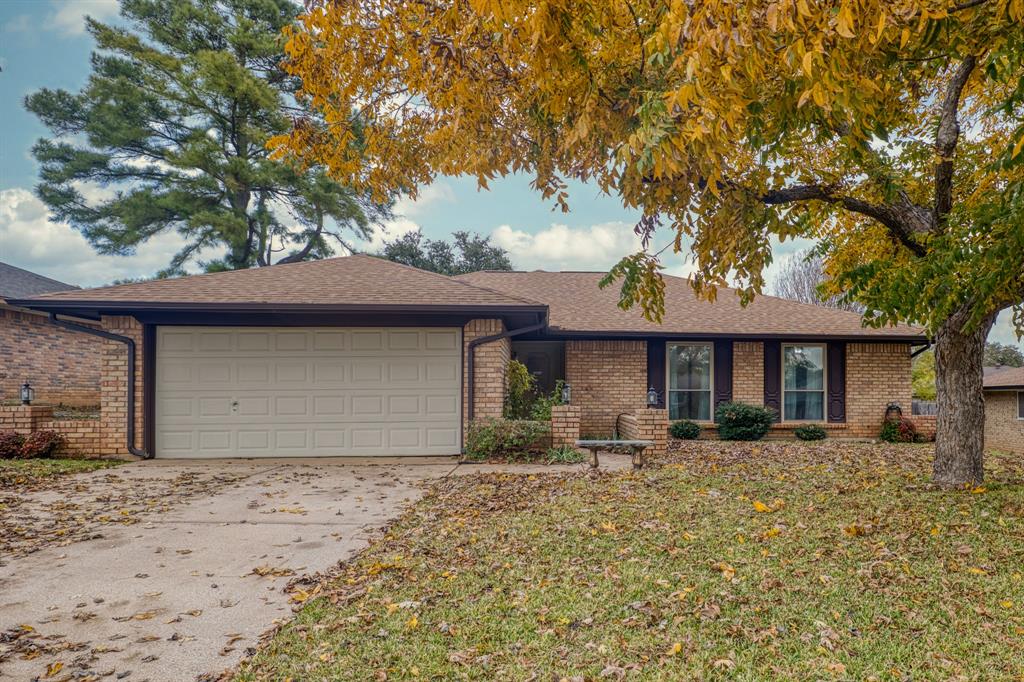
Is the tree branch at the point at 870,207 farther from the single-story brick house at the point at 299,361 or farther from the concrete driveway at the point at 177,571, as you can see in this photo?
the concrete driveway at the point at 177,571

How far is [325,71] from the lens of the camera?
576 cm

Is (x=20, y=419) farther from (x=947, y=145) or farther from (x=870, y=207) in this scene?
(x=947, y=145)

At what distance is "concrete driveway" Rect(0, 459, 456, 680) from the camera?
10.4 ft

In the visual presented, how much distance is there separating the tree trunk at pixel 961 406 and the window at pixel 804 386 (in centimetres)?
734

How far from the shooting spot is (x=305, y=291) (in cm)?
1022

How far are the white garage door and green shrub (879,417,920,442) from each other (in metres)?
10.1

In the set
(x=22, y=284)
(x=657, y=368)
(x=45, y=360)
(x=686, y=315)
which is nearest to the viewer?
(x=657, y=368)

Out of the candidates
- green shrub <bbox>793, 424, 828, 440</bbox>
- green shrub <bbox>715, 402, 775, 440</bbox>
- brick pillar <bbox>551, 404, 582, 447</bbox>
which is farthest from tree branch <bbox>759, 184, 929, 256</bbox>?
green shrub <bbox>793, 424, 828, 440</bbox>

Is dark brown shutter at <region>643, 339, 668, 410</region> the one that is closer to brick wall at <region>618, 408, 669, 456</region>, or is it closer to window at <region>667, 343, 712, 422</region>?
window at <region>667, 343, 712, 422</region>

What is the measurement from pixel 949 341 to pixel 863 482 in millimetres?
1910

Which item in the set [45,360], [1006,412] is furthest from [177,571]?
[1006,412]

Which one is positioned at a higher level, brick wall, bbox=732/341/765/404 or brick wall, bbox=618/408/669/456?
brick wall, bbox=732/341/765/404

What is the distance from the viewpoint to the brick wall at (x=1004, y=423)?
2080 cm

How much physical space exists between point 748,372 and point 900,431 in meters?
3.54
